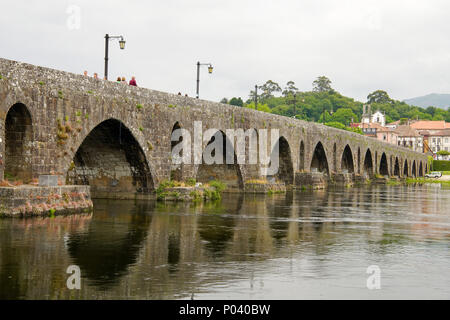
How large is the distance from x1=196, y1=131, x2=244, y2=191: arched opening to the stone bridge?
2.5 inches

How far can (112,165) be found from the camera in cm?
2684

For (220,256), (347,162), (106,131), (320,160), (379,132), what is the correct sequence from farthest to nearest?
(379,132) → (347,162) → (320,160) → (106,131) → (220,256)

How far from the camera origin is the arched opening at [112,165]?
2542cm

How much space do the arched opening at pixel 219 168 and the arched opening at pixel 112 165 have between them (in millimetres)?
8346

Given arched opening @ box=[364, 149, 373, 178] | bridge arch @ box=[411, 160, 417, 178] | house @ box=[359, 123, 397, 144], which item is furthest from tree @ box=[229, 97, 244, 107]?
arched opening @ box=[364, 149, 373, 178]

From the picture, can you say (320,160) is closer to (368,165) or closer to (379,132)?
(368,165)

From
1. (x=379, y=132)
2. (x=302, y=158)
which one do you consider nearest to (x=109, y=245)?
(x=302, y=158)

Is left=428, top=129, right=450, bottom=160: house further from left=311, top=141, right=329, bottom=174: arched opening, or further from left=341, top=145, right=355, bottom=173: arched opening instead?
left=311, top=141, right=329, bottom=174: arched opening

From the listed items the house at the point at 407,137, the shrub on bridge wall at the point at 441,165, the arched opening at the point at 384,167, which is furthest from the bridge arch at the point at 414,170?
the house at the point at 407,137

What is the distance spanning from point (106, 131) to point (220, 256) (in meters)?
13.4

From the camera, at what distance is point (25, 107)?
19188 millimetres

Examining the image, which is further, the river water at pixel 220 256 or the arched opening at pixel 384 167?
the arched opening at pixel 384 167

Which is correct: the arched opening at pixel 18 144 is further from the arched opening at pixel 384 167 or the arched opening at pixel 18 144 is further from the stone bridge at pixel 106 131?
the arched opening at pixel 384 167

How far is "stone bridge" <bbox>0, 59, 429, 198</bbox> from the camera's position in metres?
19.4
